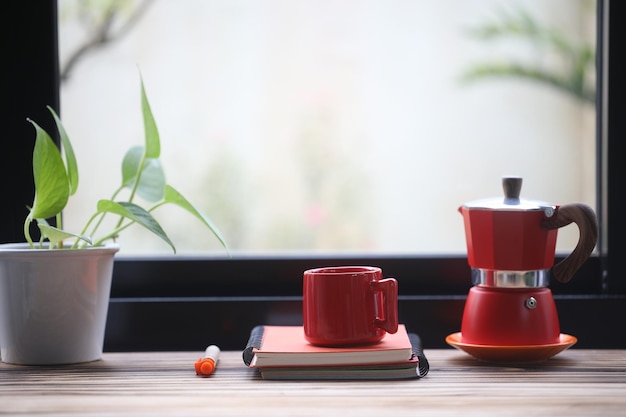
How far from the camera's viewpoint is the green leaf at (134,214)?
868 mm

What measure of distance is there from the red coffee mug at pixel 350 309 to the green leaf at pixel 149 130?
266 millimetres

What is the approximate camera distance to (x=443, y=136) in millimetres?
1883

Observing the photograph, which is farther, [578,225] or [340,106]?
[340,106]

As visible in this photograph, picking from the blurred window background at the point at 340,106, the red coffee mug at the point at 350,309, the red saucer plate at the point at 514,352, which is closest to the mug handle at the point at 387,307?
the red coffee mug at the point at 350,309

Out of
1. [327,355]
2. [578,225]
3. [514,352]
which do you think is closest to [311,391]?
[327,355]

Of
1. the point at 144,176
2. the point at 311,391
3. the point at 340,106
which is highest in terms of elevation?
the point at 340,106

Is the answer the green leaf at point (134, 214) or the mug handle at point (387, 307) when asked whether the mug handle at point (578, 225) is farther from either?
the green leaf at point (134, 214)

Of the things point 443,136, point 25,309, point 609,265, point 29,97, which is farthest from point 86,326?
point 443,136

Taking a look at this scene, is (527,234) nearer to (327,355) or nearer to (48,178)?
(327,355)

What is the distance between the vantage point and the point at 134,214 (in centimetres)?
87

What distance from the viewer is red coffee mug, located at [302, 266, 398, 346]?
85cm

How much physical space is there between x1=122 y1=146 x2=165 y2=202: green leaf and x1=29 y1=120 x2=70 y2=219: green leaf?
0.13 m

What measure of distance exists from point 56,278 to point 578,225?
62cm

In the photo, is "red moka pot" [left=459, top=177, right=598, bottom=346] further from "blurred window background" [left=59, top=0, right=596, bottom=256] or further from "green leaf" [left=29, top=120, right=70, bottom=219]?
"blurred window background" [left=59, top=0, right=596, bottom=256]
